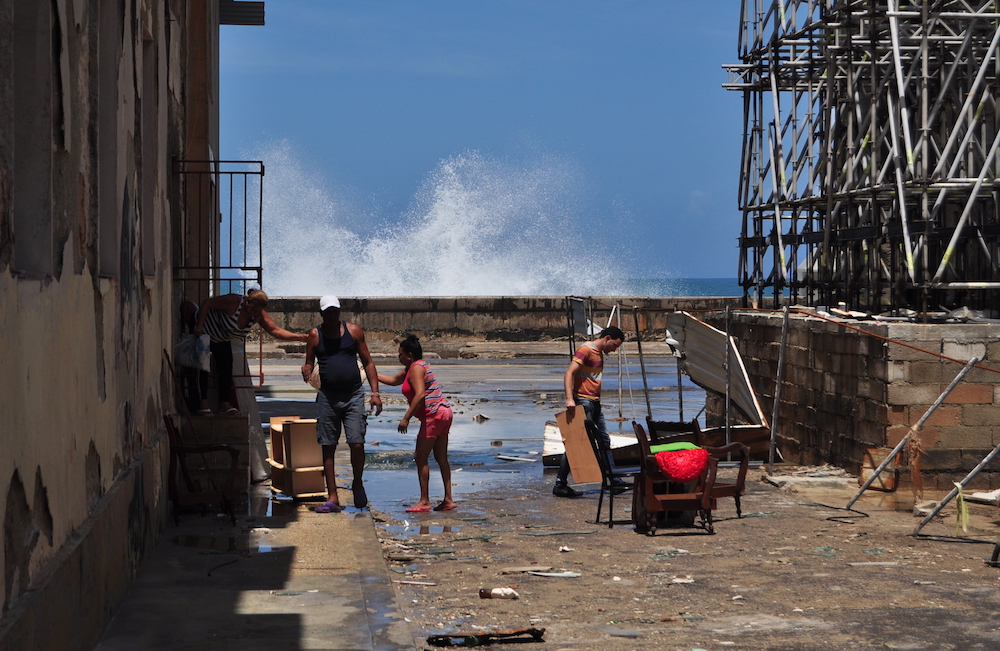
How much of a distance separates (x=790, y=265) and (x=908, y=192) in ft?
15.6

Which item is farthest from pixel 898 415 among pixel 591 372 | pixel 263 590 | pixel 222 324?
pixel 263 590

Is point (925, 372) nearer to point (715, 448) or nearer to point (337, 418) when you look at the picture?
point (715, 448)

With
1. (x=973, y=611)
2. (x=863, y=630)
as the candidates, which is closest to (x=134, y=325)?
(x=863, y=630)

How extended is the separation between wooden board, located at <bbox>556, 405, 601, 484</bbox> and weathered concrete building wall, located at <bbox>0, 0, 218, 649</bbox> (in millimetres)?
3788

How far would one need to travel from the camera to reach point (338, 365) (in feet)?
33.4

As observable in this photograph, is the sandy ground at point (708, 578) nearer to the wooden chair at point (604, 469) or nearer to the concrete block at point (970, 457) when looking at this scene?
the wooden chair at point (604, 469)

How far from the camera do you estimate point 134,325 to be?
772 cm

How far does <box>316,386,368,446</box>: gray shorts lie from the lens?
10195 millimetres

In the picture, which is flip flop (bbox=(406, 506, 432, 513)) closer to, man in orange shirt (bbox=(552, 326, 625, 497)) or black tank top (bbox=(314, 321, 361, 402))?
black tank top (bbox=(314, 321, 361, 402))

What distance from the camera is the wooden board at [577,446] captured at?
11.2 metres

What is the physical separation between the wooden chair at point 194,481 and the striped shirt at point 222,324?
1.16m

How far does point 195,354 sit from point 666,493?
4122 millimetres

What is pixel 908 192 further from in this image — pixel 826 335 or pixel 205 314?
pixel 205 314

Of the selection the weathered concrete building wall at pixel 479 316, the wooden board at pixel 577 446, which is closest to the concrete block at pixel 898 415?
the wooden board at pixel 577 446
